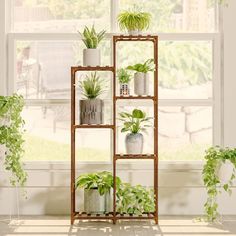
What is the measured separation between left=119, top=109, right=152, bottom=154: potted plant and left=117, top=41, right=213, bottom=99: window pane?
599mm

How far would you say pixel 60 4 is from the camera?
6664 mm

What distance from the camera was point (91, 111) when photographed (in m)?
6.01

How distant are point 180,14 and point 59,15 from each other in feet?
3.75

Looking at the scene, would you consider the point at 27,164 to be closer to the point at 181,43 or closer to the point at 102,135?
the point at 102,135

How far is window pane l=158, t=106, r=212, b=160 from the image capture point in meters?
6.63

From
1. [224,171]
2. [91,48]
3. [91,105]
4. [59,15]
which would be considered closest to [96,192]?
[91,105]

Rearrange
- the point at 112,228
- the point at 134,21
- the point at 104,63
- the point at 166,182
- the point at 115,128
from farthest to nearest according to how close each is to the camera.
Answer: the point at 104,63, the point at 166,182, the point at 134,21, the point at 115,128, the point at 112,228

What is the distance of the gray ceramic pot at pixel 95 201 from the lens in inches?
237

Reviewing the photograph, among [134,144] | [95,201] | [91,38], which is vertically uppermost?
[91,38]

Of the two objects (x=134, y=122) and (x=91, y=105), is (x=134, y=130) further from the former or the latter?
(x=91, y=105)

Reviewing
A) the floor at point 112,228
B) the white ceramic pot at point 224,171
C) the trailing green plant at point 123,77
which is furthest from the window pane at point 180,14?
the floor at point 112,228

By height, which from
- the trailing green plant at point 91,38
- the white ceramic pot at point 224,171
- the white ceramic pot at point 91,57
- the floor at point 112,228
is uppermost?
the trailing green plant at point 91,38

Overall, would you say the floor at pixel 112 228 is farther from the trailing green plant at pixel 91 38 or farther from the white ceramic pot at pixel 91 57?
the trailing green plant at pixel 91 38

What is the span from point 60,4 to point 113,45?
0.87 meters
